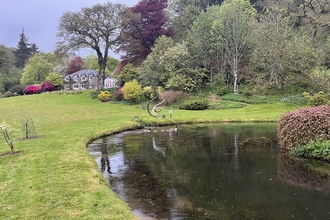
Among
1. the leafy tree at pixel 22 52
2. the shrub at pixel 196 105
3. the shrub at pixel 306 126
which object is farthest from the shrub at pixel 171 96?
the leafy tree at pixel 22 52

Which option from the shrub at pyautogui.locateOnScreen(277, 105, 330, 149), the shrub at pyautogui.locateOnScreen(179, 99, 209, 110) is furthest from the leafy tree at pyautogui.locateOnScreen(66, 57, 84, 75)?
the shrub at pyautogui.locateOnScreen(277, 105, 330, 149)

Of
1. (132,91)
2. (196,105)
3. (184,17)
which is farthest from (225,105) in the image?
(184,17)

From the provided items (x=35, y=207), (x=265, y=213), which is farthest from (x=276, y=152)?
(x=35, y=207)

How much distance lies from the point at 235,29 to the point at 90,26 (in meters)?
20.7

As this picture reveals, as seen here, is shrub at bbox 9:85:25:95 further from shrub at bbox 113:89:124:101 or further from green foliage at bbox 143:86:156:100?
green foliage at bbox 143:86:156:100

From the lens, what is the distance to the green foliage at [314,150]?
11.7 metres

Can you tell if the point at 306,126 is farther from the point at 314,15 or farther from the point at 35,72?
the point at 35,72

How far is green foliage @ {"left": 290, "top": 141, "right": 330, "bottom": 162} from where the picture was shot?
1173 centimetres

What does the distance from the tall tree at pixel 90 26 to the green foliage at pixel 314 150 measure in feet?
117

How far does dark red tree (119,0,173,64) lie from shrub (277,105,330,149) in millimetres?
33114

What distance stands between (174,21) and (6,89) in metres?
40.3

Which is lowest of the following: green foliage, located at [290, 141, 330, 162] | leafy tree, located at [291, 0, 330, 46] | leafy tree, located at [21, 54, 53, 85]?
green foliage, located at [290, 141, 330, 162]

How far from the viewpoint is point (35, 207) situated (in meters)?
7.09

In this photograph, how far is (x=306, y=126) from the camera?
492 inches
